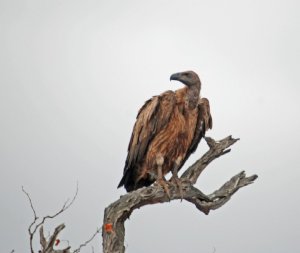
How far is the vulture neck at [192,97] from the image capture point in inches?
372

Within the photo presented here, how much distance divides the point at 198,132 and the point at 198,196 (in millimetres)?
1400

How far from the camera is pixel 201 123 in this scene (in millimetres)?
9781

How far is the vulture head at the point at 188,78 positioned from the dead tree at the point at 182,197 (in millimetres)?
1025

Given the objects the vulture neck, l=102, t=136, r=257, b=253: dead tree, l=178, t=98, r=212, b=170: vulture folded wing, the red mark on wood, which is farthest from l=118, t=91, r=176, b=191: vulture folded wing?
the red mark on wood

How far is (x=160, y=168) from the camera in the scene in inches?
369

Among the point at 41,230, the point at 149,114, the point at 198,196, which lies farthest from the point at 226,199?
the point at 41,230

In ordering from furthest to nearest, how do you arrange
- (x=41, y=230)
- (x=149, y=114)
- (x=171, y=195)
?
(x=149, y=114) < (x=171, y=195) < (x=41, y=230)

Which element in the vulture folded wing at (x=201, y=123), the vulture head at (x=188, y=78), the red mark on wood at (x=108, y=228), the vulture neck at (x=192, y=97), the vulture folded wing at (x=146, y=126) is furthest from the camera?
the vulture folded wing at (x=201, y=123)

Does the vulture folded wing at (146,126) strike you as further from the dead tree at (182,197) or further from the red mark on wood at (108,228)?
the red mark on wood at (108,228)

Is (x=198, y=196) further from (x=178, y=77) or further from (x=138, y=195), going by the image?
(x=178, y=77)

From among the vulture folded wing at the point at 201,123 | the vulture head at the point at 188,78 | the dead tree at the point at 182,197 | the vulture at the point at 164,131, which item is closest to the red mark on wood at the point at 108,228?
the dead tree at the point at 182,197

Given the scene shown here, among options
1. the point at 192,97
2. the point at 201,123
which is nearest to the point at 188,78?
the point at 192,97

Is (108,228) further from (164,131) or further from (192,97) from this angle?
(192,97)

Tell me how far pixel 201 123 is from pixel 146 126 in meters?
1.02
